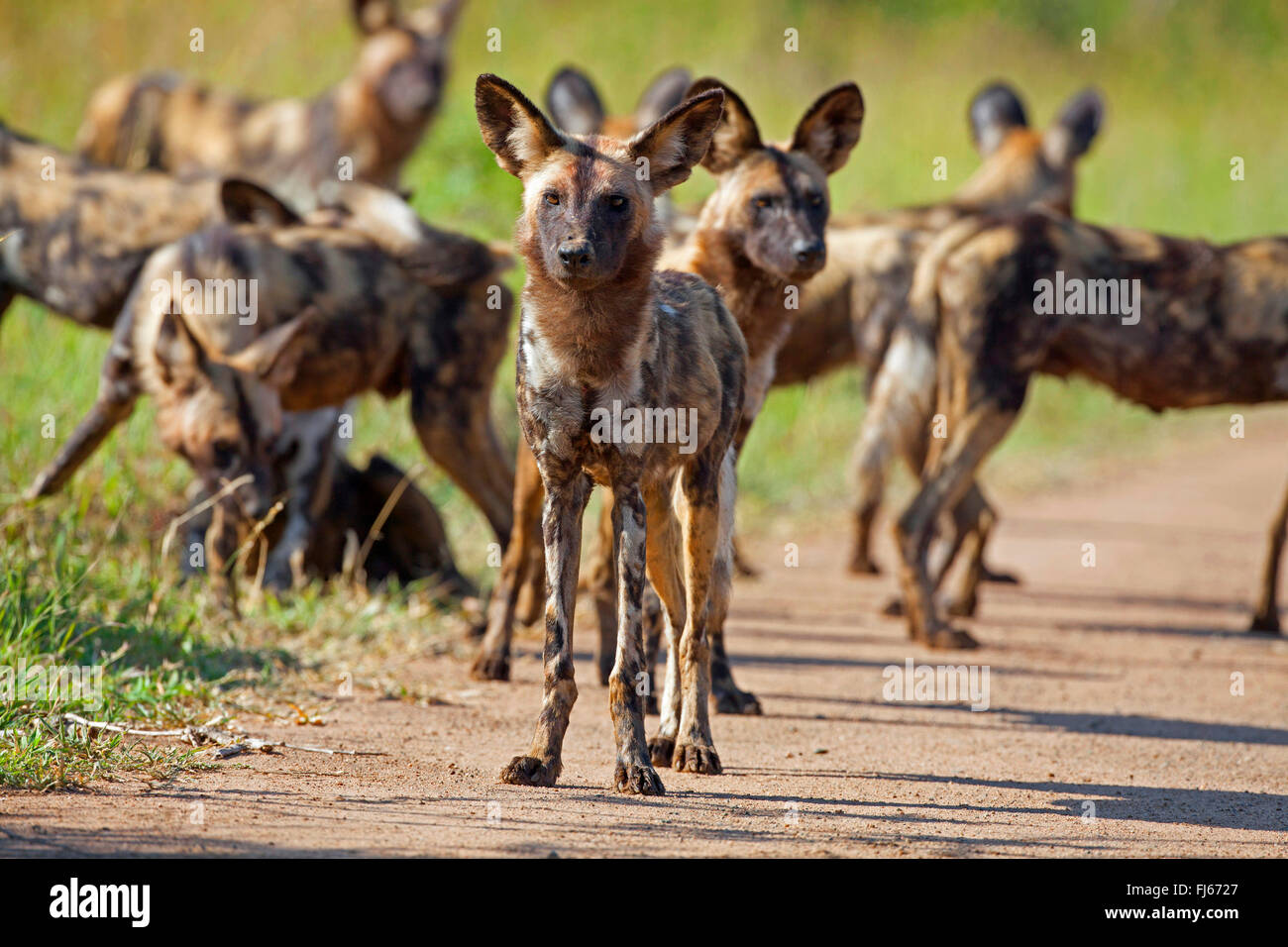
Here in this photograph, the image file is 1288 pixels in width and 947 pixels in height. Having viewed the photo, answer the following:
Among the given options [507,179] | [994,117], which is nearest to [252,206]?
[507,179]

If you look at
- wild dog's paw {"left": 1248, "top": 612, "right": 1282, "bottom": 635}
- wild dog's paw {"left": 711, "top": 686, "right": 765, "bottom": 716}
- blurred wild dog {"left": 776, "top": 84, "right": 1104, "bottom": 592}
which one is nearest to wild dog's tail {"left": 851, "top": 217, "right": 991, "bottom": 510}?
blurred wild dog {"left": 776, "top": 84, "right": 1104, "bottom": 592}

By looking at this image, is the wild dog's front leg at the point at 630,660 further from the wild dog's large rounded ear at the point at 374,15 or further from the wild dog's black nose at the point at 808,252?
the wild dog's large rounded ear at the point at 374,15

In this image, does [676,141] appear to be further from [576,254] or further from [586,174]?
[576,254]

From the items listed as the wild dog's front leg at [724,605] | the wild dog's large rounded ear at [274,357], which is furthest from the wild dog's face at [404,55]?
the wild dog's front leg at [724,605]

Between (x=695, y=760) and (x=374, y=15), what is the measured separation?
8.15 meters

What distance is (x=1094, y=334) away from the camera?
6438 millimetres

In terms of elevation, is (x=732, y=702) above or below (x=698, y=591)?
below

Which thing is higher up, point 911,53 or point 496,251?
point 911,53

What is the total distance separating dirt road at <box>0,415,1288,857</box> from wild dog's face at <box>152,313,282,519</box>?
890mm

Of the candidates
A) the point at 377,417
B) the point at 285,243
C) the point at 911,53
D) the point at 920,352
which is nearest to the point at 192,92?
the point at 377,417

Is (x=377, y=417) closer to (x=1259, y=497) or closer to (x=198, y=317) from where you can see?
(x=198, y=317)

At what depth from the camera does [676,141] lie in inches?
150

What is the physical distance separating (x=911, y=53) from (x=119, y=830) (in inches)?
748

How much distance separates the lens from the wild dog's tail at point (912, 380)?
21.7 feet
